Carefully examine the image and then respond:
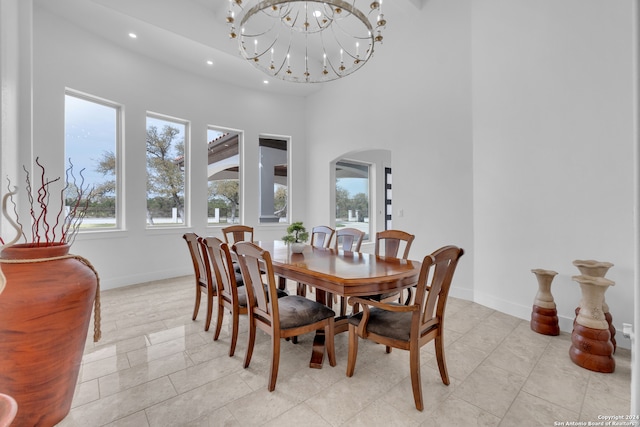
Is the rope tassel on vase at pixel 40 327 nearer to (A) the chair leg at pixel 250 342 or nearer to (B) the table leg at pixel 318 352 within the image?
(A) the chair leg at pixel 250 342

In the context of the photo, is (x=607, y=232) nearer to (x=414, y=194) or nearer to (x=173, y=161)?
(x=414, y=194)

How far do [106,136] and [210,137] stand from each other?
1.63m

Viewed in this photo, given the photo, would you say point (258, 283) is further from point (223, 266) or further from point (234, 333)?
point (234, 333)

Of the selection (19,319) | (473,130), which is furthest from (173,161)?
(473,130)

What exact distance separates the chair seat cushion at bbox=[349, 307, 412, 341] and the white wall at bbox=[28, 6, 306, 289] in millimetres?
3946

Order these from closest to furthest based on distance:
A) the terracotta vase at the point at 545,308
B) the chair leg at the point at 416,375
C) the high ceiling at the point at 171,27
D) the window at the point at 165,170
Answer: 1. the chair leg at the point at 416,375
2. the terracotta vase at the point at 545,308
3. the high ceiling at the point at 171,27
4. the window at the point at 165,170

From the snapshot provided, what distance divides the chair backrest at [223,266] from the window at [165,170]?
2868mm

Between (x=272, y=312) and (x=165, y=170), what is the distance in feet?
13.2

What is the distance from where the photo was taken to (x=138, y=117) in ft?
14.7

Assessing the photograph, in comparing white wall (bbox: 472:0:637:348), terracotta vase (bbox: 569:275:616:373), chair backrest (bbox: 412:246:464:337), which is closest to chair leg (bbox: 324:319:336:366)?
chair backrest (bbox: 412:246:464:337)

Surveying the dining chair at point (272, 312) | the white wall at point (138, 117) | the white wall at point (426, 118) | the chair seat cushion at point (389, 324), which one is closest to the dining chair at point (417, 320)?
the chair seat cushion at point (389, 324)

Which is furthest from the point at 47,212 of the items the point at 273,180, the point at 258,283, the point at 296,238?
the point at 273,180

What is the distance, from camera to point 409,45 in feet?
14.1

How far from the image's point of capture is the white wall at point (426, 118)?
3.74 m
